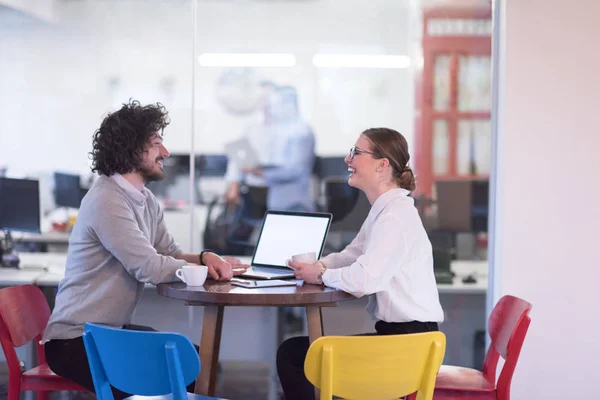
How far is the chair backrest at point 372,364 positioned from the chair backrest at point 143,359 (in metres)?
0.35

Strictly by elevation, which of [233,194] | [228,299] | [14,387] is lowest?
[14,387]

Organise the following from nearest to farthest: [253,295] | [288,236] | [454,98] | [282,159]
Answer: [253,295] → [288,236] → [454,98] → [282,159]

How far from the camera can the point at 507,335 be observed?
2814mm

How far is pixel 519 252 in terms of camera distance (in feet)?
12.6

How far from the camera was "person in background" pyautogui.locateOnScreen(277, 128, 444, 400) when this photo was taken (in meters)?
2.71

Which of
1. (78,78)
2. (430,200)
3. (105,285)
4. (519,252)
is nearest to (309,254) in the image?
(105,285)

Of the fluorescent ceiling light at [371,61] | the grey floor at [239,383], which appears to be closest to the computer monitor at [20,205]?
the grey floor at [239,383]

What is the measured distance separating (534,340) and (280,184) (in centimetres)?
179

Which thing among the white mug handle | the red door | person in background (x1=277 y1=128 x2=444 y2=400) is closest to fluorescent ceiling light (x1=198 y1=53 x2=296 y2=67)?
the red door

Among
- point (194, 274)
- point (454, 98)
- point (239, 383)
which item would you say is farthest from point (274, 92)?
point (194, 274)

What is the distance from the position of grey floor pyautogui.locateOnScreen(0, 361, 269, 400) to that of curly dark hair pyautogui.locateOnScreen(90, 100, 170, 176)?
162 centimetres

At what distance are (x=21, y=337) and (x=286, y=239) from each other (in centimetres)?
107

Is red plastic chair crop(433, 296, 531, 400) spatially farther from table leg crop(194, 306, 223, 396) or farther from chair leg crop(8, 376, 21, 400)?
chair leg crop(8, 376, 21, 400)

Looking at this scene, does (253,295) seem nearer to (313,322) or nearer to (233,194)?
(313,322)
